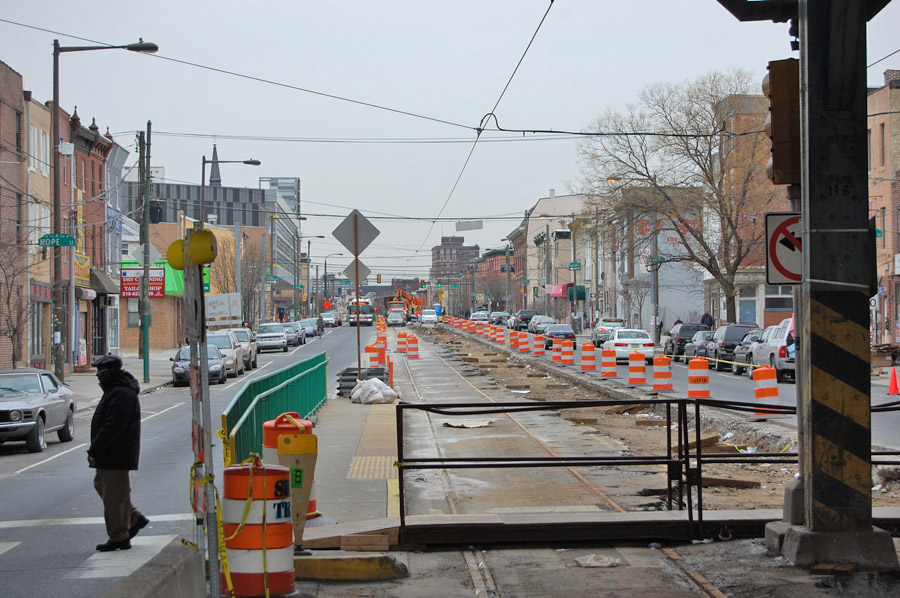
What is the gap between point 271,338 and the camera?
194 feet

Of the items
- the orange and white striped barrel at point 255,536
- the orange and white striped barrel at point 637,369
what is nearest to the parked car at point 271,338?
the orange and white striped barrel at point 637,369

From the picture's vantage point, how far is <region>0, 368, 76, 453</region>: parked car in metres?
17.2

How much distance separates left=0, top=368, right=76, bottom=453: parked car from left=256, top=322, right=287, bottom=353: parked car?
39.3 m

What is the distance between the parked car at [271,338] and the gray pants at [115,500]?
49.6 meters

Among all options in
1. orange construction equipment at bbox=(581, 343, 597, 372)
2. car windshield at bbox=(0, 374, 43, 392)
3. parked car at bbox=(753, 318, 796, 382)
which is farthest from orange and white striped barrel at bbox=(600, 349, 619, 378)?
car windshield at bbox=(0, 374, 43, 392)

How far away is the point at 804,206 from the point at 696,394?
1409cm

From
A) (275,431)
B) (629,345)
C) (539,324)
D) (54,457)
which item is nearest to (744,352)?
(629,345)

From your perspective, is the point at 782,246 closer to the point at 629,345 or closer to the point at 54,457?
the point at 54,457

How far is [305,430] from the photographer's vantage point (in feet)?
29.0

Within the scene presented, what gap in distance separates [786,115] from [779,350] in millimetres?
22381

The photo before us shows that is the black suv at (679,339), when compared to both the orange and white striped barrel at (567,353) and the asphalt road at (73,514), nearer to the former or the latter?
the orange and white striped barrel at (567,353)

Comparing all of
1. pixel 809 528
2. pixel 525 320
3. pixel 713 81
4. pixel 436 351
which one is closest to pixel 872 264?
pixel 809 528

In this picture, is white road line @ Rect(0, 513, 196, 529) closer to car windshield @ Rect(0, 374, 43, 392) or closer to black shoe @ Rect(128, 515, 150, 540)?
black shoe @ Rect(128, 515, 150, 540)

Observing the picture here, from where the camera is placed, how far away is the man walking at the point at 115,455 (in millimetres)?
9719
